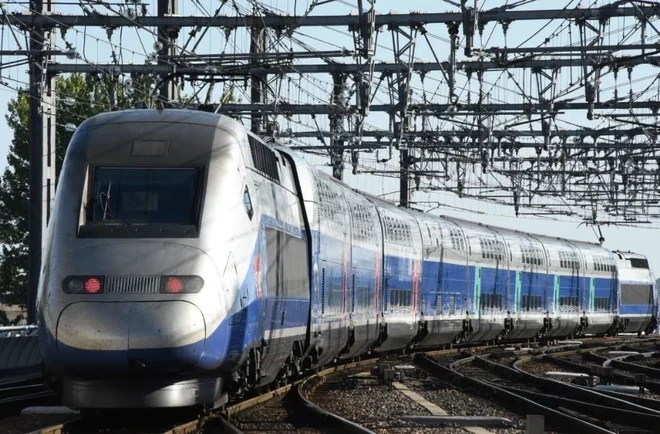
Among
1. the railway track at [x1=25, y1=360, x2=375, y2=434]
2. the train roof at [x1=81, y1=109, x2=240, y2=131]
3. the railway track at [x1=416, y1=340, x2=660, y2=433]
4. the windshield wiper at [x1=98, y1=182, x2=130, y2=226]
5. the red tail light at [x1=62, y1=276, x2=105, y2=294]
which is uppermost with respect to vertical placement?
the train roof at [x1=81, y1=109, x2=240, y2=131]

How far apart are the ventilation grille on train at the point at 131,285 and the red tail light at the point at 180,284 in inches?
2.8

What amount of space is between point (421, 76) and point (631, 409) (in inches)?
623

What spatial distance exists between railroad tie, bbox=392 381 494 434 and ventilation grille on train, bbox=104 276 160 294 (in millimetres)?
4206

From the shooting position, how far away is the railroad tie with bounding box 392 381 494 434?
15.9 metres

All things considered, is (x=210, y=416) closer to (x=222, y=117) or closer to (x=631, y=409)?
(x=222, y=117)

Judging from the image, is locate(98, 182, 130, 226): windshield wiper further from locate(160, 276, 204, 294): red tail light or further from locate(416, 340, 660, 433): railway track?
locate(416, 340, 660, 433): railway track

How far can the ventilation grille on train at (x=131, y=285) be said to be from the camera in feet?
45.5

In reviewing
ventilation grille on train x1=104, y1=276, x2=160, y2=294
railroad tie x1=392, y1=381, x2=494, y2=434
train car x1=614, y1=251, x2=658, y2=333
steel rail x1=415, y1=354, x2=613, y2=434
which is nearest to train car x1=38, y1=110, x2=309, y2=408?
ventilation grille on train x1=104, y1=276, x2=160, y2=294

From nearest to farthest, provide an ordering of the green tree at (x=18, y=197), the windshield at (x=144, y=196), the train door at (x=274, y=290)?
the windshield at (x=144, y=196)
the train door at (x=274, y=290)
the green tree at (x=18, y=197)

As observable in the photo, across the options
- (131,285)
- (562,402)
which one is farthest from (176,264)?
(562,402)

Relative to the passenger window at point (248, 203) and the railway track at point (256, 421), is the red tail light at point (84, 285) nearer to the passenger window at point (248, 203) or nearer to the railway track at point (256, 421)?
the railway track at point (256, 421)

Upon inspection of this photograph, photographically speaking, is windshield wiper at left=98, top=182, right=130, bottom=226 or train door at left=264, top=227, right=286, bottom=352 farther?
train door at left=264, top=227, right=286, bottom=352

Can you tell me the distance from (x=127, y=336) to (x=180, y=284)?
77 centimetres

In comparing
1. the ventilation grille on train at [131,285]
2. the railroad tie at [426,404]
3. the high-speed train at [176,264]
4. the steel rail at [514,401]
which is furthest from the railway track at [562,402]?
the ventilation grille on train at [131,285]
